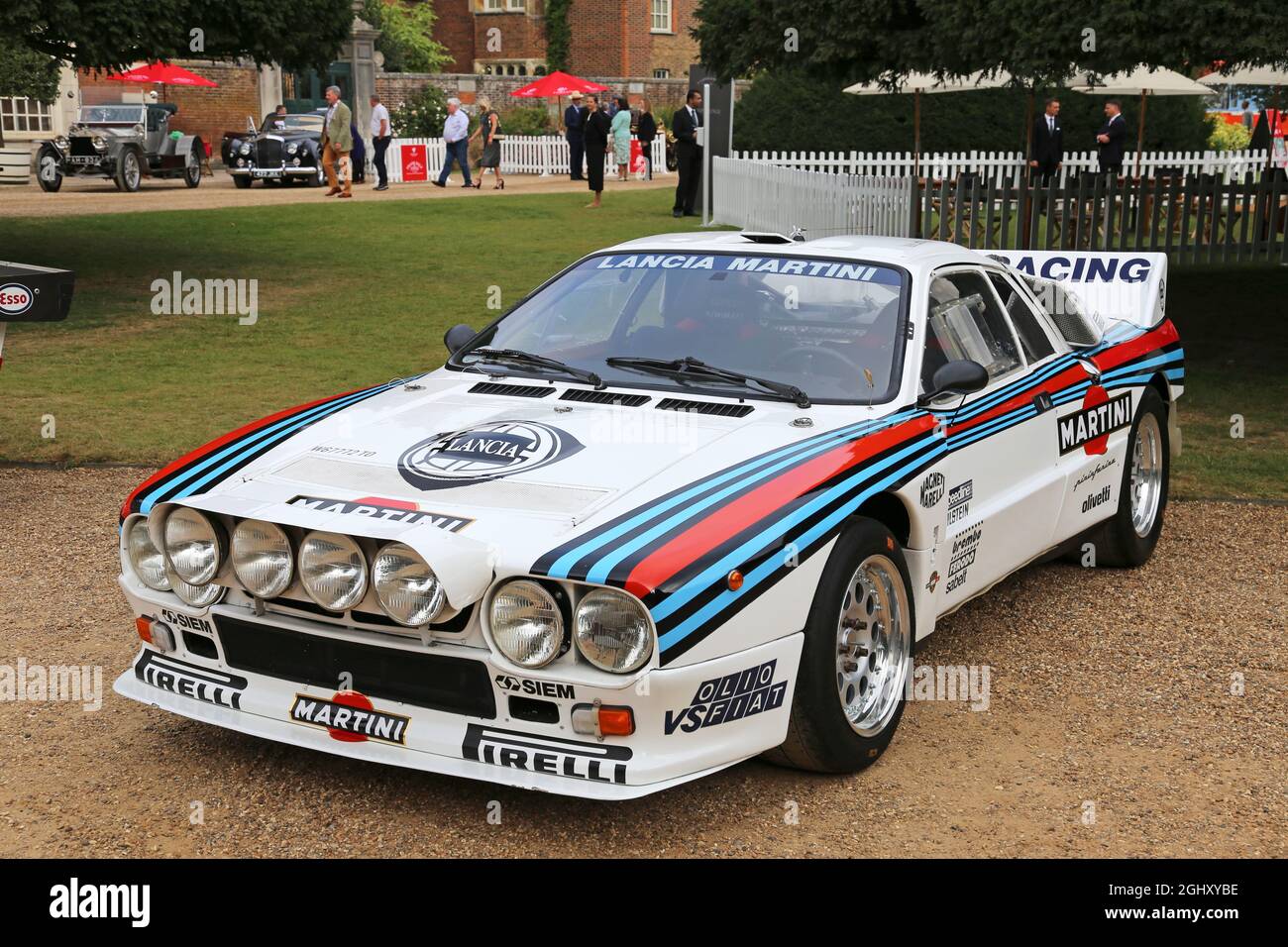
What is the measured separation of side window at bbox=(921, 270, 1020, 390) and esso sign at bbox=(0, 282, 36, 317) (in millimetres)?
4566

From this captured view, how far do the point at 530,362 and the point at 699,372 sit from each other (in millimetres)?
705

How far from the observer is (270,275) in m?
17.5

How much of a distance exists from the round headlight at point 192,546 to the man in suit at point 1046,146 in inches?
753

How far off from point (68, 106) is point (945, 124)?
20336mm

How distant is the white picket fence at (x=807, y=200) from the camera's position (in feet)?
61.7

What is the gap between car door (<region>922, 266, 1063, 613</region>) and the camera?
5.21m

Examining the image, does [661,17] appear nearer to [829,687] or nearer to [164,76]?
[164,76]

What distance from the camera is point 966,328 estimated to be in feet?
18.7

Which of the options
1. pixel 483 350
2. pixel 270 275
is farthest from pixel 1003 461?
pixel 270 275

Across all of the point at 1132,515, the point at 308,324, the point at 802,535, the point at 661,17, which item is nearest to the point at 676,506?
the point at 802,535

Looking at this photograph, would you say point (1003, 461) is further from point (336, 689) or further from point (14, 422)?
point (14, 422)

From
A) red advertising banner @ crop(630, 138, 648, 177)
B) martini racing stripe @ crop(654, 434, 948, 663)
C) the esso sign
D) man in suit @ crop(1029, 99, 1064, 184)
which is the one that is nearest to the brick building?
red advertising banner @ crop(630, 138, 648, 177)

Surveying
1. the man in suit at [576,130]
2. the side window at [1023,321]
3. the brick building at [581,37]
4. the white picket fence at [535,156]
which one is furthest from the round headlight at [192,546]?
the brick building at [581,37]

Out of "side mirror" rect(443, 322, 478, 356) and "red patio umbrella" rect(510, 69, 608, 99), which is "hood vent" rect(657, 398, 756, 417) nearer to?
"side mirror" rect(443, 322, 478, 356)
